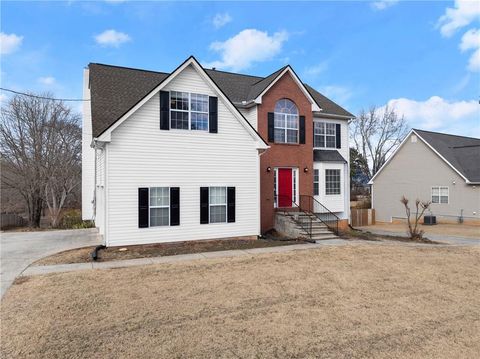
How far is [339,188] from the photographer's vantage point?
1875cm

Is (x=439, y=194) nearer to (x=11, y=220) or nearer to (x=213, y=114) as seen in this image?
(x=213, y=114)

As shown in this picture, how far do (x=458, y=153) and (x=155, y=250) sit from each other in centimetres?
2728

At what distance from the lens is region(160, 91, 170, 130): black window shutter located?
40.9 feet

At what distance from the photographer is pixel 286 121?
56.4 ft

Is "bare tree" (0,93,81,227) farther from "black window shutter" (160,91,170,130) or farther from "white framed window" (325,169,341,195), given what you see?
"white framed window" (325,169,341,195)

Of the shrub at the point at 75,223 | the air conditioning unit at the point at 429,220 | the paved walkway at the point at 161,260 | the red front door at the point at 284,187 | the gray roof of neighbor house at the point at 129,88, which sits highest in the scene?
the gray roof of neighbor house at the point at 129,88

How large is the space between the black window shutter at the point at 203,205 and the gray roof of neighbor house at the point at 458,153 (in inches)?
867

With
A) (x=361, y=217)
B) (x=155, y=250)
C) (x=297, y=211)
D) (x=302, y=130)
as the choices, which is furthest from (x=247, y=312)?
(x=361, y=217)

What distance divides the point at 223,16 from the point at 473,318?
1507 cm

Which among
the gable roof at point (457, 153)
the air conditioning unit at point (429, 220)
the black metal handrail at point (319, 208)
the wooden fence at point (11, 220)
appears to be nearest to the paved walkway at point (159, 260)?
the black metal handrail at point (319, 208)

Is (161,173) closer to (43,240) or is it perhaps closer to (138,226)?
(138,226)

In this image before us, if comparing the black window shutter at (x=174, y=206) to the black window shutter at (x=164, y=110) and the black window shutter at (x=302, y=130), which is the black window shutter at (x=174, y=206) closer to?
the black window shutter at (x=164, y=110)

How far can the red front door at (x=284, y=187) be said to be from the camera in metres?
17.0

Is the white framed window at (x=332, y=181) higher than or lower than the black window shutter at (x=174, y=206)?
higher
